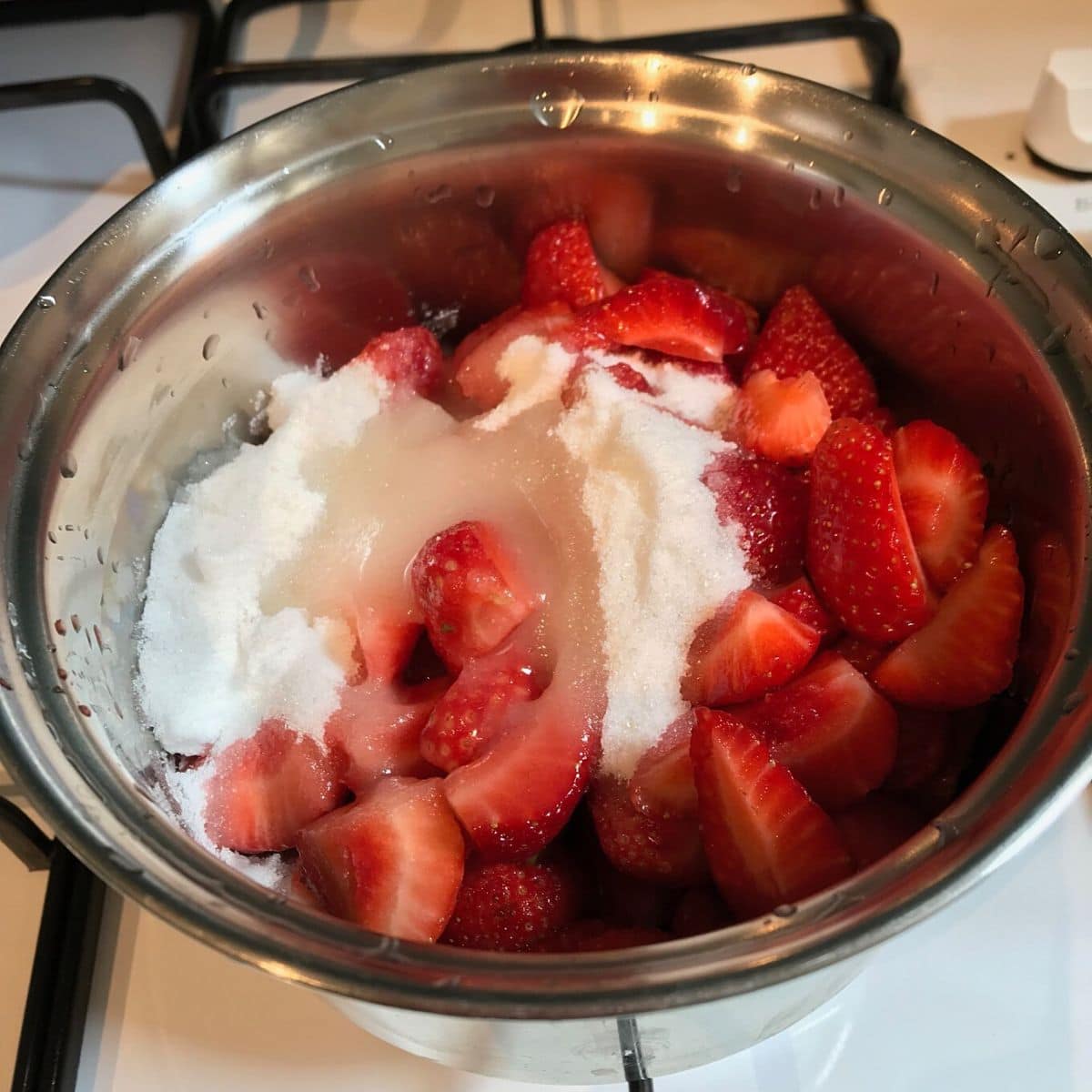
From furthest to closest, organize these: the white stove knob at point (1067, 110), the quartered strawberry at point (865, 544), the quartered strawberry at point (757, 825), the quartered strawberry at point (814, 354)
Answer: the white stove knob at point (1067, 110) → the quartered strawberry at point (814, 354) → the quartered strawberry at point (865, 544) → the quartered strawberry at point (757, 825)

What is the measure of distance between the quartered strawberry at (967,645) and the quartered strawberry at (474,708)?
0.24m

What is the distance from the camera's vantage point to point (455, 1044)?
0.59 m

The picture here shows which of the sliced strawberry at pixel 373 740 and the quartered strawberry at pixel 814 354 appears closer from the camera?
the sliced strawberry at pixel 373 740

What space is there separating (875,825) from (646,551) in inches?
9.1

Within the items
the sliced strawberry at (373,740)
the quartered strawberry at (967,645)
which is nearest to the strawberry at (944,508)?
the quartered strawberry at (967,645)

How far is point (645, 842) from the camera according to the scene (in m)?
0.69

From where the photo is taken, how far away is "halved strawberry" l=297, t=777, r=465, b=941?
64 centimetres

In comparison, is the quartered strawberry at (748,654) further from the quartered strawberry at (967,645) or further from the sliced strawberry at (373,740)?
the sliced strawberry at (373,740)

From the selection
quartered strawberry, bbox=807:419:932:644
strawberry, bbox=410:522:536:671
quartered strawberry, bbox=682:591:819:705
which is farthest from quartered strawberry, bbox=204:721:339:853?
quartered strawberry, bbox=807:419:932:644

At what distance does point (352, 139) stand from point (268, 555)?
0.33 meters

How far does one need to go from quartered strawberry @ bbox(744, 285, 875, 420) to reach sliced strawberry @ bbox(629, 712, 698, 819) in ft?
1.06

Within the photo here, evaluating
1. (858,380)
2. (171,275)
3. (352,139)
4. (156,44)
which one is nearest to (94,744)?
(171,275)

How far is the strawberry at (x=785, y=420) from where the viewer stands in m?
0.81

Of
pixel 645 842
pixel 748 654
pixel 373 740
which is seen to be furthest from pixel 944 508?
pixel 373 740
